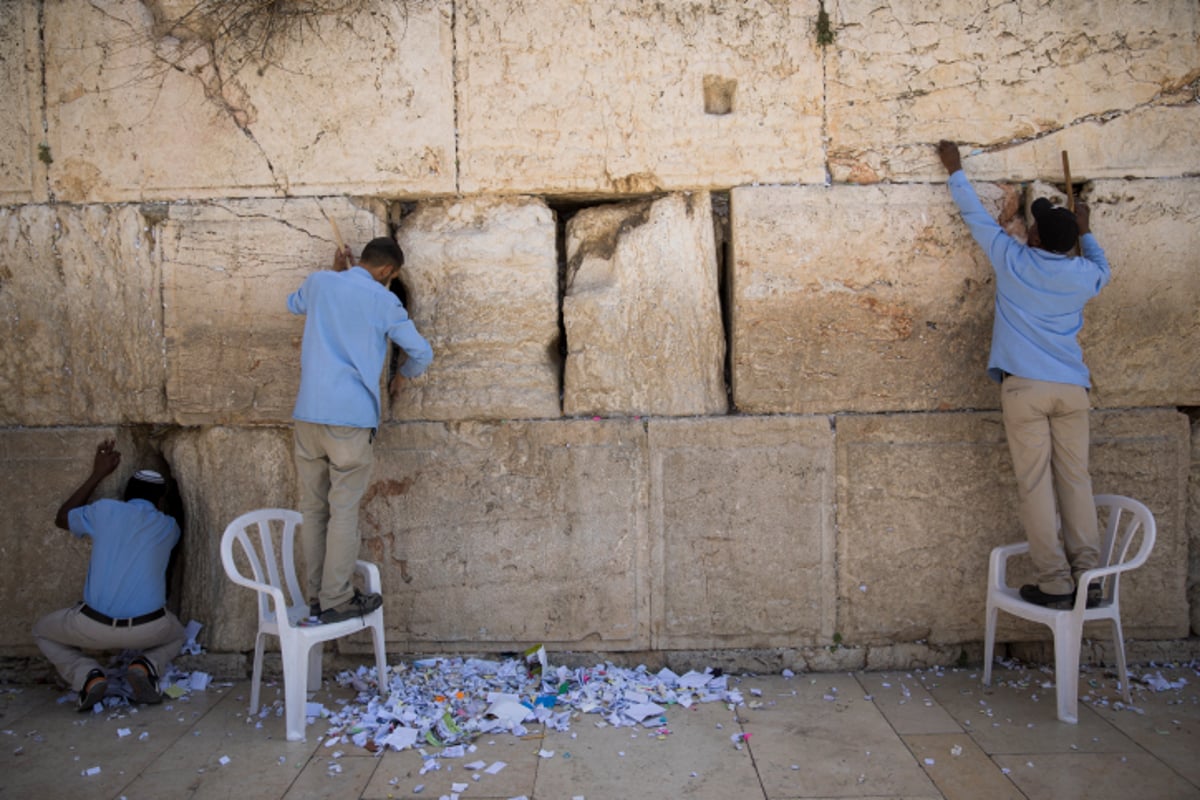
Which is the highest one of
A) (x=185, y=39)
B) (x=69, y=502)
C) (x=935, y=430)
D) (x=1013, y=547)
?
(x=185, y=39)

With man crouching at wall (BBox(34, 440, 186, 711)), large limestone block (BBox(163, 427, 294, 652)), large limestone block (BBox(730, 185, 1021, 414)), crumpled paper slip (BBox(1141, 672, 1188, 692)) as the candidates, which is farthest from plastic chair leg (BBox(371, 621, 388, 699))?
crumpled paper slip (BBox(1141, 672, 1188, 692))

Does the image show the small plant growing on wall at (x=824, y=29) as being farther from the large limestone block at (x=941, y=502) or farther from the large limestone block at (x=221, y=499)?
the large limestone block at (x=221, y=499)

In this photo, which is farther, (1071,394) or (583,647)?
(583,647)

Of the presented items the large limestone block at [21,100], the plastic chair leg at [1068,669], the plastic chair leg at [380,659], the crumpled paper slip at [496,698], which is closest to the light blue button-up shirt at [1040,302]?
the plastic chair leg at [1068,669]

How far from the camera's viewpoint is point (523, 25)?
153 inches

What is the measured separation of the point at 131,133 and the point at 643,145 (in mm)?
2344

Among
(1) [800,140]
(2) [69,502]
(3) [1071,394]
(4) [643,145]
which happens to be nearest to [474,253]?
(4) [643,145]

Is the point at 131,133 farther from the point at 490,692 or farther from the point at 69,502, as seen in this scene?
the point at 490,692

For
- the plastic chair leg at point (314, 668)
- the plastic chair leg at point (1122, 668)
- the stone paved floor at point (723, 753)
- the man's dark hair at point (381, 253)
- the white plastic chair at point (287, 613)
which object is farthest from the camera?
the plastic chair leg at point (314, 668)

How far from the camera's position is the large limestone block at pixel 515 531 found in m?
3.89

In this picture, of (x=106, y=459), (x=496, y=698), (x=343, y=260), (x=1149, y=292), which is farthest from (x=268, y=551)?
(x=1149, y=292)

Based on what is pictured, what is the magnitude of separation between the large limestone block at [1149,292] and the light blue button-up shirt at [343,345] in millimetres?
3128

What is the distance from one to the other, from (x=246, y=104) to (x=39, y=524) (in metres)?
2.18

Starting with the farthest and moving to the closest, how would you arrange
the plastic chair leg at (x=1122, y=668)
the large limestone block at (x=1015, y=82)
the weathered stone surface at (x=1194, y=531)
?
the weathered stone surface at (x=1194, y=531), the large limestone block at (x=1015, y=82), the plastic chair leg at (x=1122, y=668)
